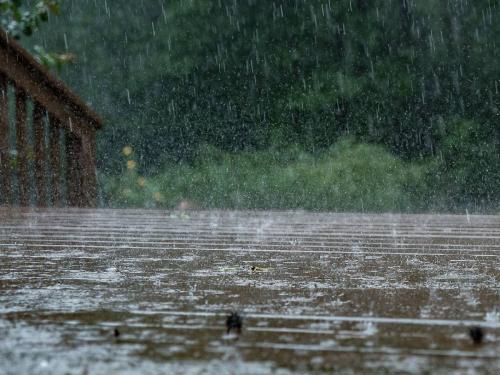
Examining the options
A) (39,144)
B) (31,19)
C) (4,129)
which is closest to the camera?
(31,19)

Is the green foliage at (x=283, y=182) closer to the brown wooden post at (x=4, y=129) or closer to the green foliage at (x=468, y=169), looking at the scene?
the green foliage at (x=468, y=169)

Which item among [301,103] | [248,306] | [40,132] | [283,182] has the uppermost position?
[301,103]

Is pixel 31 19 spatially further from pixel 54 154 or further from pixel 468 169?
pixel 468 169

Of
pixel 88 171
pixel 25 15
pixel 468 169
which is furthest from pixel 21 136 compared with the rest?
pixel 468 169

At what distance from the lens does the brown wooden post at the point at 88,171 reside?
5.16 metres

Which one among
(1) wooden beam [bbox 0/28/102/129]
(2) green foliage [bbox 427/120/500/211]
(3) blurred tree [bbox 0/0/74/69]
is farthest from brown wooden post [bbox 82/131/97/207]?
(2) green foliage [bbox 427/120/500/211]

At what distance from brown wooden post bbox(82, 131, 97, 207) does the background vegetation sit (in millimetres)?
2148

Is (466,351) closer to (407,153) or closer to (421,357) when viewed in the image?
(421,357)

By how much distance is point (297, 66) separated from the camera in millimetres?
7797

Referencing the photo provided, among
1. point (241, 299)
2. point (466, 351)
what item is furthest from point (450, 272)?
point (466, 351)

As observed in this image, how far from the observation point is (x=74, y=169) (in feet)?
17.1

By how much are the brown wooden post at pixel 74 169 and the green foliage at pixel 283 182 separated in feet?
7.07

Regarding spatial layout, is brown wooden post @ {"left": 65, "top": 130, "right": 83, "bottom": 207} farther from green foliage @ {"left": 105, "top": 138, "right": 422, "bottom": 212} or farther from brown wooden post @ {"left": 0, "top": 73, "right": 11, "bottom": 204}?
green foliage @ {"left": 105, "top": 138, "right": 422, "bottom": 212}

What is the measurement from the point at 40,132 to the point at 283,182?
3021 mm
